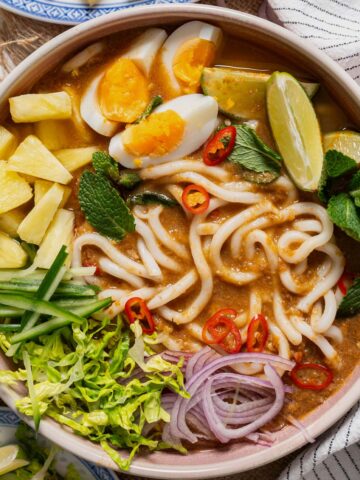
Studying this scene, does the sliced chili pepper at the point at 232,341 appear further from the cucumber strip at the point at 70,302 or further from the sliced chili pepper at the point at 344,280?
the cucumber strip at the point at 70,302

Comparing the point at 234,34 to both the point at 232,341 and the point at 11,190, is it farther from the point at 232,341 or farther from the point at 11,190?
the point at 232,341

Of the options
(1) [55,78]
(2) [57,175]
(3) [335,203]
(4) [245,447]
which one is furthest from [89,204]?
(4) [245,447]

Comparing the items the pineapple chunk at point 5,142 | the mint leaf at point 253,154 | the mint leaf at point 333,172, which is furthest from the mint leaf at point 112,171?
the mint leaf at point 333,172

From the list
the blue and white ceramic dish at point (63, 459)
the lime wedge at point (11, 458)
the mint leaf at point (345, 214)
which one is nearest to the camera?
the mint leaf at point (345, 214)

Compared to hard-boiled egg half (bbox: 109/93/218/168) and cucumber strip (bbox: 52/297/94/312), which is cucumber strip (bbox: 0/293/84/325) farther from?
hard-boiled egg half (bbox: 109/93/218/168)

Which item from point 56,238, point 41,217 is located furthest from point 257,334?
→ point 41,217

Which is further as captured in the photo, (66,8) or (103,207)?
(66,8)
